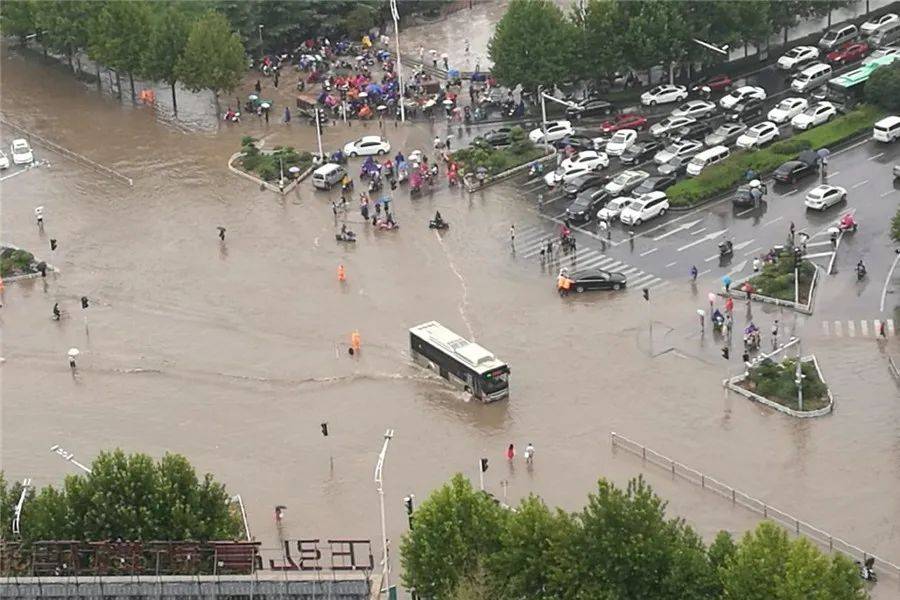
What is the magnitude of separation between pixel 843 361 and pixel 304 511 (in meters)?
26.0

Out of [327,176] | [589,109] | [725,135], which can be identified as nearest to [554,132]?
[589,109]

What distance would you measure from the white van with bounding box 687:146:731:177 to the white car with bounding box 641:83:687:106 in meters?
11.0

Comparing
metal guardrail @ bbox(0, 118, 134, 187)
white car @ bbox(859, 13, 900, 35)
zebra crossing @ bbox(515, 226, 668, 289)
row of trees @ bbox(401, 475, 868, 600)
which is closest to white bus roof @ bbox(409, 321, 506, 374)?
zebra crossing @ bbox(515, 226, 668, 289)

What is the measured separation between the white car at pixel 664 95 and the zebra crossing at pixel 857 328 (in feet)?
110

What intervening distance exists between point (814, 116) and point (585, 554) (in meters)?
54.9

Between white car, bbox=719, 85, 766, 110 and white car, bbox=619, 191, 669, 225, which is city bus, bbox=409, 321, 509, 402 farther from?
white car, bbox=719, 85, 766, 110

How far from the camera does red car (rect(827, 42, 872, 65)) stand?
369ft

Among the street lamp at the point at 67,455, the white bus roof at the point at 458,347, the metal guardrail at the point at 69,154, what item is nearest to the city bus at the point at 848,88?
the white bus roof at the point at 458,347

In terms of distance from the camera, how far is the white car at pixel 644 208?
91.6 metres

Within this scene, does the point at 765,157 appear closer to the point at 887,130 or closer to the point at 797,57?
the point at 887,130

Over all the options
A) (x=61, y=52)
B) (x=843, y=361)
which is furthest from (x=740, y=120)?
(x=61, y=52)

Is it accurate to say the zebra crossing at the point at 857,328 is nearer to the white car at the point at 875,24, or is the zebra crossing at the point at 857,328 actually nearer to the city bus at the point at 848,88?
the city bus at the point at 848,88

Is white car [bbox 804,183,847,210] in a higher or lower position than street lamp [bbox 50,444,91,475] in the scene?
higher

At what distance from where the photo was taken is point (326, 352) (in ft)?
263
